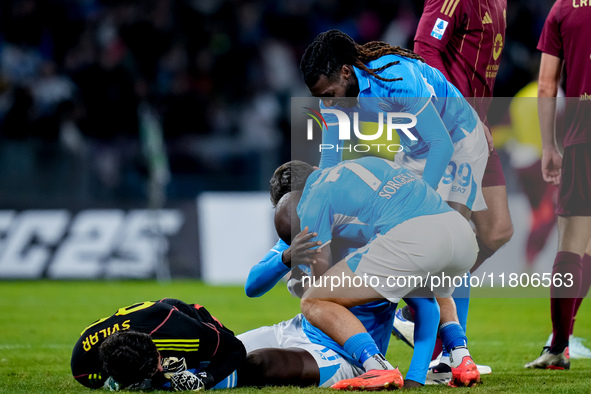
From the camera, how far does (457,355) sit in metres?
4.59

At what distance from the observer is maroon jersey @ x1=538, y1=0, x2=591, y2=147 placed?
5258 mm

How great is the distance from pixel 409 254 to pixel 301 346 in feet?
2.64

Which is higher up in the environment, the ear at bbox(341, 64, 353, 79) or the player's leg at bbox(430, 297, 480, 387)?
the ear at bbox(341, 64, 353, 79)

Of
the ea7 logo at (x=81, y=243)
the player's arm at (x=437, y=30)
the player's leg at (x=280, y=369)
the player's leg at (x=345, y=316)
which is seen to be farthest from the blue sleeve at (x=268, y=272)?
the ea7 logo at (x=81, y=243)

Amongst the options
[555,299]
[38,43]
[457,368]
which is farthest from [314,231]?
[38,43]

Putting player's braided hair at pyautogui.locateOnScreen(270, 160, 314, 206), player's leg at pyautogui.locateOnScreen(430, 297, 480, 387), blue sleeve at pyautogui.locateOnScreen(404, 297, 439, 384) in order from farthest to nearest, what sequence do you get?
player's braided hair at pyautogui.locateOnScreen(270, 160, 314, 206)
player's leg at pyautogui.locateOnScreen(430, 297, 480, 387)
blue sleeve at pyautogui.locateOnScreen(404, 297, 439, 384)

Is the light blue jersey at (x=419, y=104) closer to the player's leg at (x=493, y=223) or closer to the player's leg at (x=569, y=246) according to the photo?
the player's leg at (x=493, y=223)

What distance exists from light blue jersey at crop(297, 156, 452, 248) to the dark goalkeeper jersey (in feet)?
2.43

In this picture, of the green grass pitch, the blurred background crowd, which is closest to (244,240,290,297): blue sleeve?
the green grass pitch

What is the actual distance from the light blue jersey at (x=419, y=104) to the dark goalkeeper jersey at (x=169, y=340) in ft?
4.95

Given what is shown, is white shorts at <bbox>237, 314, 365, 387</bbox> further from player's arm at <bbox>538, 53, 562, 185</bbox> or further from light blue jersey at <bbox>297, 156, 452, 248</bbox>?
player's arm at <bbox>538, 53, 562, 185</bbox>

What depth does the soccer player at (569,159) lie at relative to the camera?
529 centimetres

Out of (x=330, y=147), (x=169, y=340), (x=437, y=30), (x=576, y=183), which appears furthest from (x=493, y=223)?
(x=169, y=340)

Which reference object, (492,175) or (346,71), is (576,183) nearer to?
(492,175)
